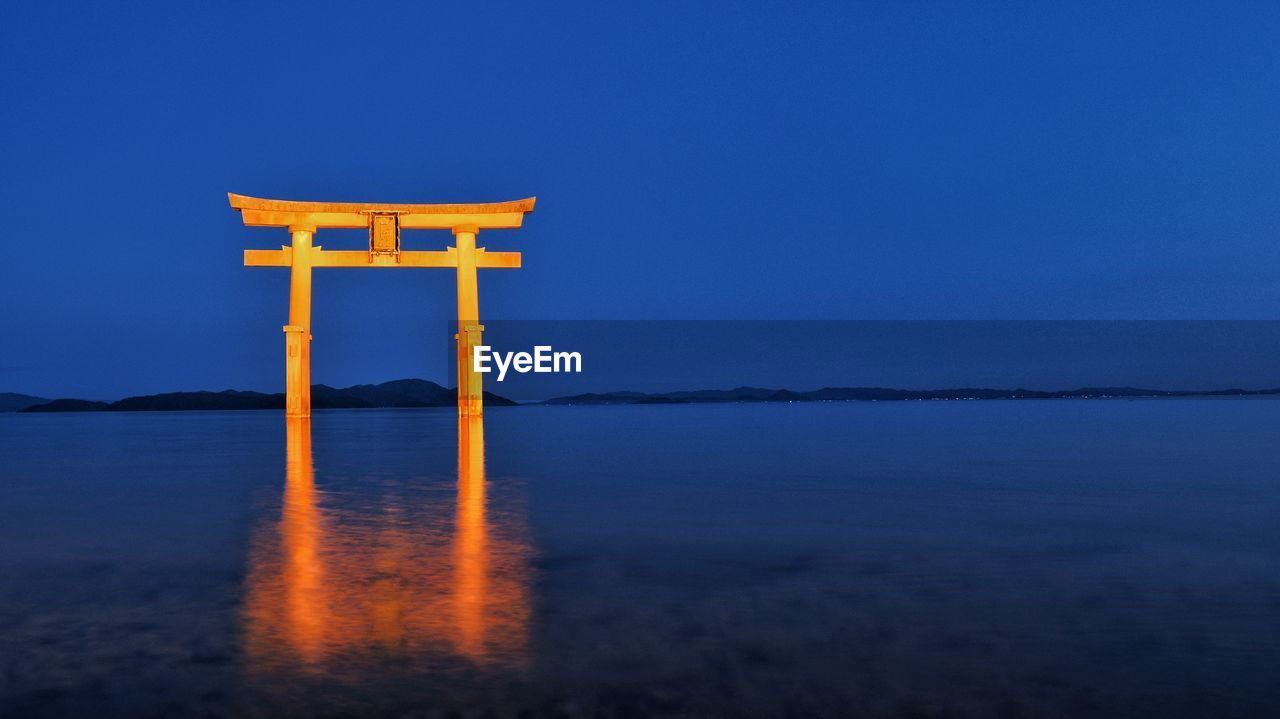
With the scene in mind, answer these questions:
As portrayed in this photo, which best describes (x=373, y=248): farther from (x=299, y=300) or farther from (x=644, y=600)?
(x=644, y=600)

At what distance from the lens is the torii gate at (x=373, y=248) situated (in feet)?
83.3

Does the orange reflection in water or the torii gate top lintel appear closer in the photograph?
the orange reflection in water

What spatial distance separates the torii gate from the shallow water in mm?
16839

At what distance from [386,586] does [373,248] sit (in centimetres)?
2251

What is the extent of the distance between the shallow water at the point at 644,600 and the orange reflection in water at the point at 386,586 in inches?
0.9

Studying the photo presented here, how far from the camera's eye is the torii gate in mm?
25391

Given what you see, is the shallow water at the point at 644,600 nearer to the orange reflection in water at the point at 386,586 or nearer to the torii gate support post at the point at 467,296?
the orange reflection in water at the point at 386,586

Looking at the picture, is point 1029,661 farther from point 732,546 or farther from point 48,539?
point 48,539

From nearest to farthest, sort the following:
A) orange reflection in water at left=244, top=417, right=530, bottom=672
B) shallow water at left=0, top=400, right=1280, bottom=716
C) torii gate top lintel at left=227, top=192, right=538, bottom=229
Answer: shallow water at left=0, top=400, right=1280, bottom=716 → orange reflection in water at left=244, top=417, right=530, bottom=672 → torii gate top lintel at left=227, top=192, right=538, bottom=229

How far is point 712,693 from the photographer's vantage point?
2645mm

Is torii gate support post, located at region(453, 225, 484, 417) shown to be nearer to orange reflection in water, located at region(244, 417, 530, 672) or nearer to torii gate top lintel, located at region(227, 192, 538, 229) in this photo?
torii gate top lintel, located at region(227, 192, 538, 229)

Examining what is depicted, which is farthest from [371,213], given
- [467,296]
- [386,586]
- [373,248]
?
[386,586]

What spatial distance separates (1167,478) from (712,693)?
9137 millimetres

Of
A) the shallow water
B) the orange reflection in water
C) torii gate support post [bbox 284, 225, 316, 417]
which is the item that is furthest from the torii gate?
the orange reflection in water
